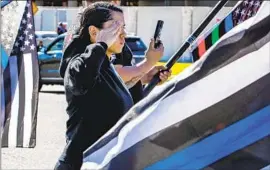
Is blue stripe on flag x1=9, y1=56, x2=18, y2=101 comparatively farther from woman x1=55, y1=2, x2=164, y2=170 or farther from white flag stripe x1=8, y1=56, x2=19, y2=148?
woman x1=55, y1=2, x2=164, y2=170

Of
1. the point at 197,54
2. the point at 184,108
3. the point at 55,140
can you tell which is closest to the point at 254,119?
the point at 184,108

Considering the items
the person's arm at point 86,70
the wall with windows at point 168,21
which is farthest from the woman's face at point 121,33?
the wall with windows at point 168,21

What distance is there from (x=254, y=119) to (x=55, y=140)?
Result: 8.25 meters

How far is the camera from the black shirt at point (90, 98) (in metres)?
2.89

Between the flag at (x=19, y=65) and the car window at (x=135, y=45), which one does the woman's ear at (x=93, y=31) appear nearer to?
the flag at (x=19, y=65)

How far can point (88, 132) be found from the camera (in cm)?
301

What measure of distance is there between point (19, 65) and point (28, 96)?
315 mm

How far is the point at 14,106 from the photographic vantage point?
5.81 meters

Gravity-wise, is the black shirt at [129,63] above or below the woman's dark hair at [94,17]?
below

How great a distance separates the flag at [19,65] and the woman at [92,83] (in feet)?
8.88

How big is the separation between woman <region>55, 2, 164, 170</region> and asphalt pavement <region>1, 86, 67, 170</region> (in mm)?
4974

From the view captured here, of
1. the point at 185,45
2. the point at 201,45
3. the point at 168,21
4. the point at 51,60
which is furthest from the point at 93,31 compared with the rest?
the point at 168,21

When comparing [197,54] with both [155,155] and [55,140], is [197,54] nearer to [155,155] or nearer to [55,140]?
[155,155]

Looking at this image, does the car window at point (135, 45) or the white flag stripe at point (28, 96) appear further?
the car window at point (135, 45)
